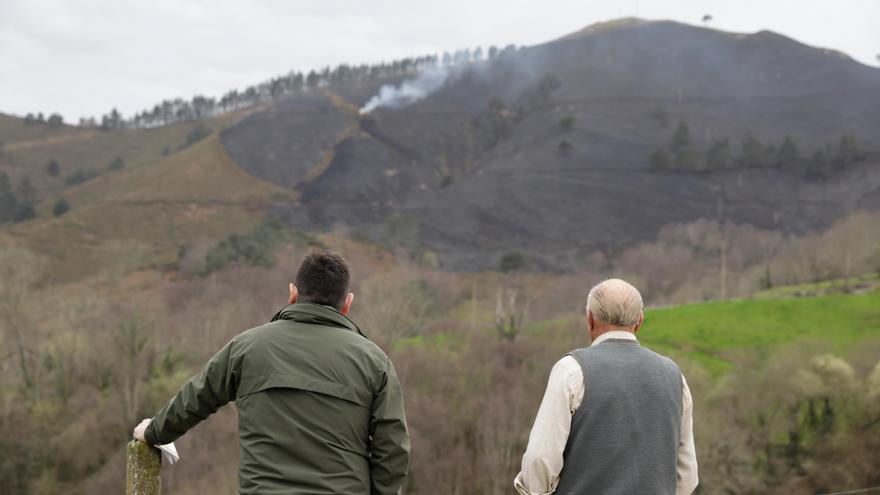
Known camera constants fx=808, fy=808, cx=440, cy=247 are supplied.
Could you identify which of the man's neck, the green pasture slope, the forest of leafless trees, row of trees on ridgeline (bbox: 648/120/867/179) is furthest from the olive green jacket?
row of trees on ridgeline (bbox: 648/120/867/179)

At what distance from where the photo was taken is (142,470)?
4.12 m

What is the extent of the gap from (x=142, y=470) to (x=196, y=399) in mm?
450

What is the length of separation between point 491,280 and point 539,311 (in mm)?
13651

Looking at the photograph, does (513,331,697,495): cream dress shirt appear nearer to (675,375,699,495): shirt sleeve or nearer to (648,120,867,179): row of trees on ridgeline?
(675,375,699,495): shirt sleeve

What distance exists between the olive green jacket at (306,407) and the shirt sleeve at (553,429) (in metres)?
0.65

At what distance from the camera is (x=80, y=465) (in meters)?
46.4

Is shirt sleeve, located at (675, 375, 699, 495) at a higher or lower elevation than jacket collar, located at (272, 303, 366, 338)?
lower

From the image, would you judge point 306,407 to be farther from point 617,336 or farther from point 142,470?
point 617,336

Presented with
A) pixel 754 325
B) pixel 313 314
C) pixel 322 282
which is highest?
pixel 322 282

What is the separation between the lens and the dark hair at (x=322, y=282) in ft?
14.0

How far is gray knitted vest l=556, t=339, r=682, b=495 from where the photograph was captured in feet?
13.3

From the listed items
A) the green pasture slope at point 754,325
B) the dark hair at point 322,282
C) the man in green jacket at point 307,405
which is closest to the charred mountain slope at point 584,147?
the green pasture slope at point 754,325

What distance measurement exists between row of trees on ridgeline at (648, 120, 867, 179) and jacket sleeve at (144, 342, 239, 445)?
133 m

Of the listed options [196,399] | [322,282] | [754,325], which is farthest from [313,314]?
[754,325]
